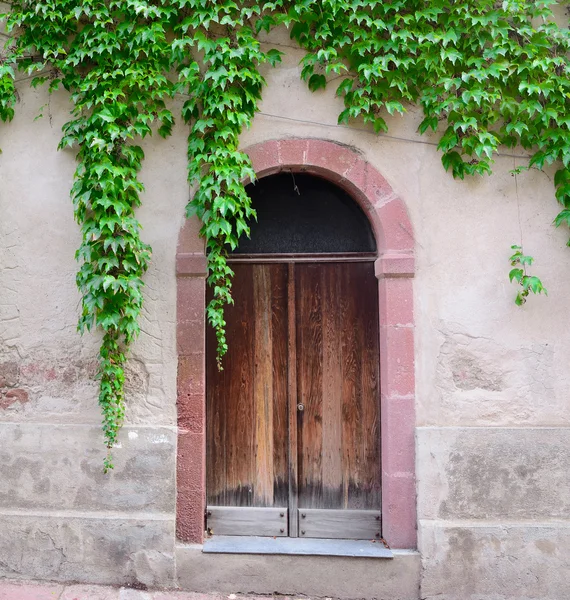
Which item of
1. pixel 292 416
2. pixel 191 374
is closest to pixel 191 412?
pixel 191 374

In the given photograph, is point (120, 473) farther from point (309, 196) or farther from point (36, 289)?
point (309, 196)

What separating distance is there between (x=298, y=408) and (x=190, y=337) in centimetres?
98

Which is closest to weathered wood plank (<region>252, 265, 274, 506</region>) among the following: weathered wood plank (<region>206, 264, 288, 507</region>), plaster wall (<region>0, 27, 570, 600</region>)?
weathered wood plank (<region>206, 264, 288, 507</region>)

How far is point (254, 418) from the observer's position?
12.2ft

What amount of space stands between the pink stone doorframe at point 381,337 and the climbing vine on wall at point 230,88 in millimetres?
196

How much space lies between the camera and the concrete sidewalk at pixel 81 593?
3.24 m

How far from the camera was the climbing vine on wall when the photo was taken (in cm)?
336

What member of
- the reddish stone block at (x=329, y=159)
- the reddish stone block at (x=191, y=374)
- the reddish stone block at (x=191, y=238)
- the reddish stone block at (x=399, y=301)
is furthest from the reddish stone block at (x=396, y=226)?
the reddish stone block at (x=191, y=374)

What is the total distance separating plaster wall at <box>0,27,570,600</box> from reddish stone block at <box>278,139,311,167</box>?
11cm

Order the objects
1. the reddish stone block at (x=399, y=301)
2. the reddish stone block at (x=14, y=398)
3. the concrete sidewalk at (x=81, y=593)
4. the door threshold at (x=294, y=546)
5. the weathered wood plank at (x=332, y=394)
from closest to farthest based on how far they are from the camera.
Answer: the concrete sidewalk at (x=81, y=593) → the door threshold at (x=294, y=546) → the reddish stone block at (x=399, y=301) → the reddish stone block at (x=14, y=398) → the weathered wood plank at (x=332, y=394)

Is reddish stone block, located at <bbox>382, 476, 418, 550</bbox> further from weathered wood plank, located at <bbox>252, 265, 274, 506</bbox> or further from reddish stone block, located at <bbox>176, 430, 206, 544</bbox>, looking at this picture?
Answer: reddish stone block, located at <bbox>176, 430, 206, 544</bbox>

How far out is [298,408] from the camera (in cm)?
371

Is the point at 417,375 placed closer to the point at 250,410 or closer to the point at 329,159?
the point at 250,410

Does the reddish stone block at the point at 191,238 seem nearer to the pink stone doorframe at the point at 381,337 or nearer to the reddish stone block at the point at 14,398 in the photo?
the pink stone doorframe at the point at 381,337
